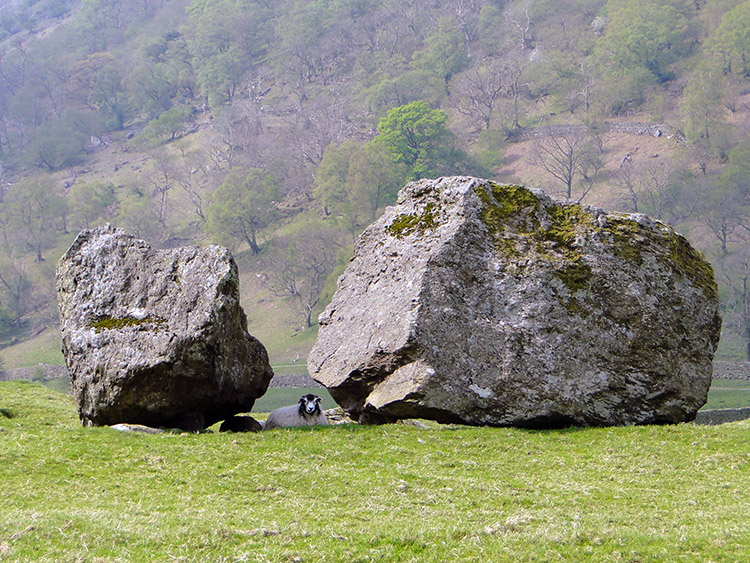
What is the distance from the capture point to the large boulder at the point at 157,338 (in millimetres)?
17344

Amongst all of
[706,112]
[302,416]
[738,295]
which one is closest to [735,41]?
[706,112]

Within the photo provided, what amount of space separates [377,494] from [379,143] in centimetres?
10694

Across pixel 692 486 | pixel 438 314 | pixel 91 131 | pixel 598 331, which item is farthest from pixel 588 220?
pixel 91 131

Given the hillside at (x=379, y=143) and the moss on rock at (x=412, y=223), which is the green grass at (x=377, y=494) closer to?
the moss on rock at (x=412, y=223)

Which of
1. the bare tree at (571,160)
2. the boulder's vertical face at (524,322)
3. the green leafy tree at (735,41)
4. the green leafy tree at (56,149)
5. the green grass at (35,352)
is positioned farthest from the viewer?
the green leafy tree at (56,149)

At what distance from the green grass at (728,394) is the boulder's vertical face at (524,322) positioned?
75.6ft

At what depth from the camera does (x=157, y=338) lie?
17453 mm

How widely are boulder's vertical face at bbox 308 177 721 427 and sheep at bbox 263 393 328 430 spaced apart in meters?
0.66

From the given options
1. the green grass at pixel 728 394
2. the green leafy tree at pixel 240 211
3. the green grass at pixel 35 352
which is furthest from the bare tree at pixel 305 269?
the green grass at pixel 728 394

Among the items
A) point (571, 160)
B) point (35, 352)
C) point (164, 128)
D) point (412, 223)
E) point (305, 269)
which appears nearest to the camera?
point (412, 223)

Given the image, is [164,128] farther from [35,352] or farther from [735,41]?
[735,41]

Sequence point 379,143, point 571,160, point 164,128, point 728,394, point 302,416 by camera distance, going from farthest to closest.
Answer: point 164,128, point 379,143, point 571,160, point 728,394, point 302,416

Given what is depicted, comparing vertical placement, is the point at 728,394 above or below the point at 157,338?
below

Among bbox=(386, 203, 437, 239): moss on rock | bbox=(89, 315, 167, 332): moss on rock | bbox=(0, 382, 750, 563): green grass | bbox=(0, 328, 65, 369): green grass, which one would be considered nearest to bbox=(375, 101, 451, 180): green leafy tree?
bbox=(0, 328, 65, 369): green grass
